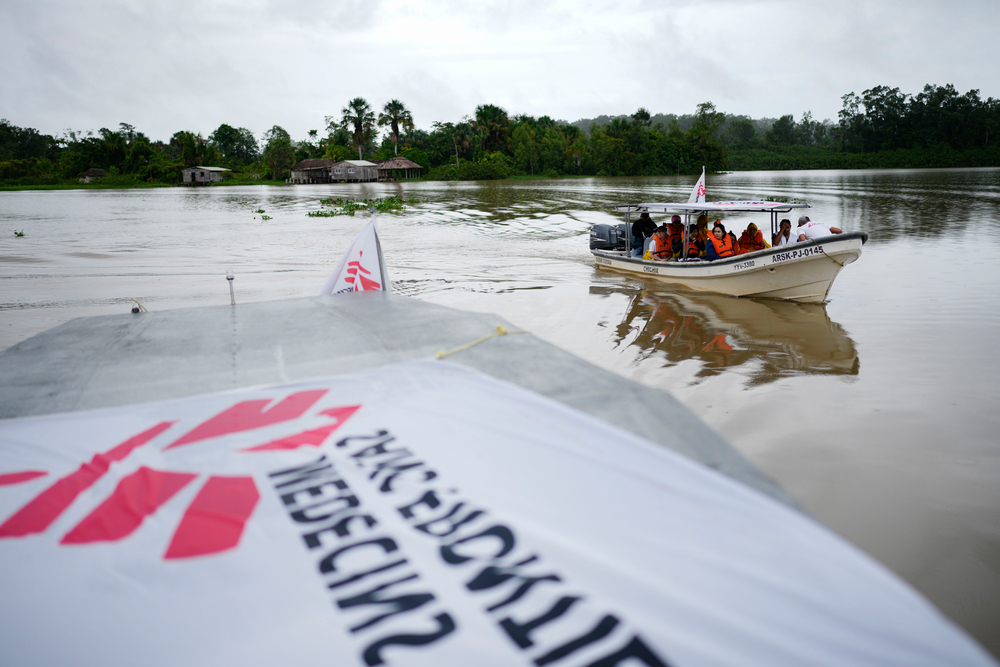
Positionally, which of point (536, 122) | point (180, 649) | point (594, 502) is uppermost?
Answer: point (536, 122)

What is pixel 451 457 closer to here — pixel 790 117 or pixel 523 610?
pixel 523 610

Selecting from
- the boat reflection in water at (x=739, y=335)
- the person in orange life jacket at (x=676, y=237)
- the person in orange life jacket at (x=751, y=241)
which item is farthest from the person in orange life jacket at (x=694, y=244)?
the boat reflection in water at (x=739, y=335)

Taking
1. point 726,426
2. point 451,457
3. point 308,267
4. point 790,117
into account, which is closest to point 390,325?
point 451,457

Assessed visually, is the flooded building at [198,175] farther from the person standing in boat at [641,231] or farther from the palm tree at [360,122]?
the person standing in boat at [641,231]

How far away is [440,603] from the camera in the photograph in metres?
1.62

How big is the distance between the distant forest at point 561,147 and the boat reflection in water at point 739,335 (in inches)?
2726

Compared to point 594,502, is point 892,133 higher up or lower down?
higher up

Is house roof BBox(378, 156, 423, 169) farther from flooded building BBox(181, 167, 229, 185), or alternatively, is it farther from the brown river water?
the brown river water

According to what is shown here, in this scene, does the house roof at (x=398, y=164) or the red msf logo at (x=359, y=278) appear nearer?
the red msf logo at (x=359, y=278)

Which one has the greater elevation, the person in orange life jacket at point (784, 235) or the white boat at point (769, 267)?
the person in orange life jacket at point (784, 235)

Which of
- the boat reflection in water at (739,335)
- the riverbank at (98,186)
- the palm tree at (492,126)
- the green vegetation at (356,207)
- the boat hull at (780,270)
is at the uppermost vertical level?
the palm tree at (492,126)

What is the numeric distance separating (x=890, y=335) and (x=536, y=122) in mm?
95918

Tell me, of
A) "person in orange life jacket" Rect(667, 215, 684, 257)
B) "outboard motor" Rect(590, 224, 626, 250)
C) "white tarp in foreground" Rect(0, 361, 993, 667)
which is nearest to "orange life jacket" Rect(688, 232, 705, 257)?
"person in orange life jacket" Rect(667, 215, 684, 257)

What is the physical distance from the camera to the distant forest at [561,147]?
7744cm
